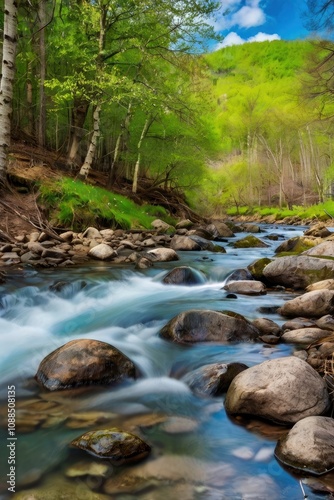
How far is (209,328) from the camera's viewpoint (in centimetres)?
478

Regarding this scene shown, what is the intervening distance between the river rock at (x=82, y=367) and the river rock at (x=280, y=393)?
1.19 meters

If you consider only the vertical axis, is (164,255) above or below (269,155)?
below

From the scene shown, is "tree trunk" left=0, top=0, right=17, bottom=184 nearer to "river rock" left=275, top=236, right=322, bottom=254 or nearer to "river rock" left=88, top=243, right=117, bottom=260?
"river rock" left=88, top=243, right=117, bottom=260

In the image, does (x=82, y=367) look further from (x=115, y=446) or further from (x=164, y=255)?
(x=164, y=255)

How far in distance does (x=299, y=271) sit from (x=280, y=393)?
4691 mm

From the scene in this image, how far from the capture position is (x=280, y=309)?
5785 millimetres

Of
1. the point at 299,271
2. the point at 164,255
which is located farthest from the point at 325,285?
the point at 164,255

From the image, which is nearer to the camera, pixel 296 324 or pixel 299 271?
pixel 296 324

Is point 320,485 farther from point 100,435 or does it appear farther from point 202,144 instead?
point 202,144

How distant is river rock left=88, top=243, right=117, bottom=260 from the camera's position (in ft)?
30.8

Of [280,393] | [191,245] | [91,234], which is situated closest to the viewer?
[280,393]

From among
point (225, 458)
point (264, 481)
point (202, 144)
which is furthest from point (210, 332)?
point (202, 144)

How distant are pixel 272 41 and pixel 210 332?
113 m

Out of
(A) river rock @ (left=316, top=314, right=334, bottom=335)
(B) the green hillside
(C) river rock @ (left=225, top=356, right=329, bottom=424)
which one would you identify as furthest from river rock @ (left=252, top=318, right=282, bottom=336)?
(B) the green hillside
